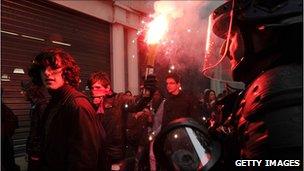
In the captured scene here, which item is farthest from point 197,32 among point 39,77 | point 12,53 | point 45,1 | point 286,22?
point 286,22

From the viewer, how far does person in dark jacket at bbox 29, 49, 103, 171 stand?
2846mm

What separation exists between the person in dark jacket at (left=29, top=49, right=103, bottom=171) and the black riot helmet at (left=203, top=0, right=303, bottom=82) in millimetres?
1185

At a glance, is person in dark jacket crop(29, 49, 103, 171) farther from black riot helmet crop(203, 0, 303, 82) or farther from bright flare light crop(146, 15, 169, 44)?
bright flare light crop(146, 15, 169, 44)

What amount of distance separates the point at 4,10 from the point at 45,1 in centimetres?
122

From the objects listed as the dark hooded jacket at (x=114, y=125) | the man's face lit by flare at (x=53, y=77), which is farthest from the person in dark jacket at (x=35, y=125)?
the dark hooded jacket at (x=114, y=125)

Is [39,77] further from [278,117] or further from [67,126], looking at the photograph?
[278,117]

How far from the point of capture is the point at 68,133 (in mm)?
2926

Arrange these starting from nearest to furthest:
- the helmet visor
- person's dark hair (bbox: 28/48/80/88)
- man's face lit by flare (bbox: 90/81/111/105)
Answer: the helmet visor
person's dark hair (bbox: 28/48/80/88)
man's face lit by flare (bbox: 90/81/111/105)

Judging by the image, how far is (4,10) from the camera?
7.80 metres

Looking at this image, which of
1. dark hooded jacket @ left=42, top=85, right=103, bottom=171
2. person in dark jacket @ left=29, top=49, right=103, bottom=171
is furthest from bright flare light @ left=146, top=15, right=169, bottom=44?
dark hooded jacket @ left=42, top=85, right=103, bottom=171

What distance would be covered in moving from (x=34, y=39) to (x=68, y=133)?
6054mm

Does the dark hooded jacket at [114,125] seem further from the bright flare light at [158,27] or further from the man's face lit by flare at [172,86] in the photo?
the bright flare light at [158,27]

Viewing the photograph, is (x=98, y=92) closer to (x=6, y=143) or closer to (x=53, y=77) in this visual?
(x=6, y=143)

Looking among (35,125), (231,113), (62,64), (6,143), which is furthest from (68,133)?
(6,143)
